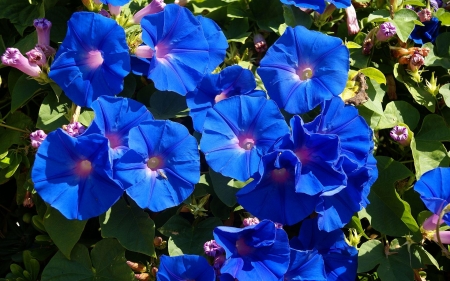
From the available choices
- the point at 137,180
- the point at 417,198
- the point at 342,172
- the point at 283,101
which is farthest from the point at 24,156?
the point at 417,198

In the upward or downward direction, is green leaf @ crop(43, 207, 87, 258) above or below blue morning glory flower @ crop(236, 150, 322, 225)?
below

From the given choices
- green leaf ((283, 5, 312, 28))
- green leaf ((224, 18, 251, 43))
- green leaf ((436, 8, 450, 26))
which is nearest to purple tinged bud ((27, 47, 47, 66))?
green leaf ((224, 18, 251, 43))

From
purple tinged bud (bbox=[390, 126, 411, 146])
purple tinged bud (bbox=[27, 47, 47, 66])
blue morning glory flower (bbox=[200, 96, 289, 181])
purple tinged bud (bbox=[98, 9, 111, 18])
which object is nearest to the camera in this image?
blue morning glory flower (bbox=[200, 96, 289, 181])

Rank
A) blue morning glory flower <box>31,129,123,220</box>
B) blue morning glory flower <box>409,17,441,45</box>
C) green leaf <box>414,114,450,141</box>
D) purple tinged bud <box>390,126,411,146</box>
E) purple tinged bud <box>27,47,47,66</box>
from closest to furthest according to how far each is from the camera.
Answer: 1. blue morning glory flower <box>31,129,123,220</box>
2. purple tinged bud <box>27,47,47,66</box>
3. purple tinged bud <box>390,126,411,146</box>
4. green leaf <box>414,114,450,141</box>
5. blue morning glory flower <box>409,17,441,45</box>

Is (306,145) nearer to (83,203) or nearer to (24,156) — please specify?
(83,203)

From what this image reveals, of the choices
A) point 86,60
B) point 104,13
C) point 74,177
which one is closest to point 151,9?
point 104,13

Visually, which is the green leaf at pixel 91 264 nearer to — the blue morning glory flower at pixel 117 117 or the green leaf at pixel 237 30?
the blue morning glory flower at pixel 117 117

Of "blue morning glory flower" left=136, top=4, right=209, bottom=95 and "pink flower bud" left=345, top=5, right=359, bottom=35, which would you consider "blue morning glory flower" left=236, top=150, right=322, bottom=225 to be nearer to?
"blue morning glory flower" left=136, top=4, right=209, bottom=95
